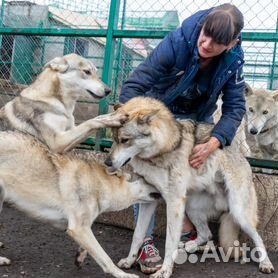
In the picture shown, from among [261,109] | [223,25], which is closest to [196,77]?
[223,25]

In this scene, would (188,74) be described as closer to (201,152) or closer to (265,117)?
(201,152)

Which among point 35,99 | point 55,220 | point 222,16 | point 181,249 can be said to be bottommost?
point 181,249

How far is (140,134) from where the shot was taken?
345cm

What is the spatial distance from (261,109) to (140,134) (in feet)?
10.5

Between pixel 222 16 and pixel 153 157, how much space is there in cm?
111

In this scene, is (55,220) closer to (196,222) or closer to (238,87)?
(196,222)

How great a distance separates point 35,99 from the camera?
4.32 meters

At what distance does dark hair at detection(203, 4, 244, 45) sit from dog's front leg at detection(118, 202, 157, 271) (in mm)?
1332

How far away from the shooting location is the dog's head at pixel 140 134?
11.3 ft

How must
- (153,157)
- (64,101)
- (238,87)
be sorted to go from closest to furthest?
(153,157), (238,87), (64,101)

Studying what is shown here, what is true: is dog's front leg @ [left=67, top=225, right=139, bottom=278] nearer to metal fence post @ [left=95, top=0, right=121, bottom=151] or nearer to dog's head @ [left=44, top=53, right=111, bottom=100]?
dog's head @ [left=44, top=53, right=111, bottom=100]

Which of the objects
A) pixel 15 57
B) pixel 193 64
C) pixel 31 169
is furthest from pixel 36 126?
pixel 15 57

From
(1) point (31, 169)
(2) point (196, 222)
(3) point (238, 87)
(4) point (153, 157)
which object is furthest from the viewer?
(2) point (196, 222)

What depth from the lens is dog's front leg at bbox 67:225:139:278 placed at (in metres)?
3.17
